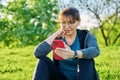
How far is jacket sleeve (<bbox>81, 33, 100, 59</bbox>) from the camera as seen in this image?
6207mm

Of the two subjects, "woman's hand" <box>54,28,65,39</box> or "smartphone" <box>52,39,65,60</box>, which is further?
"woman's hand" <box>54,28,65,39</box>

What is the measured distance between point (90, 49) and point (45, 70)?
2.72 ft

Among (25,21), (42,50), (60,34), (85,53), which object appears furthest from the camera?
(25,21)

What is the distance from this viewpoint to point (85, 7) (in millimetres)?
49719

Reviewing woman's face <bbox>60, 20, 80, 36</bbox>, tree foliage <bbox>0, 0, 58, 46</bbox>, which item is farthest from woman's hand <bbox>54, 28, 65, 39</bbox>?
tree foliage <bbox>0, 0, 58, 46</bbox>

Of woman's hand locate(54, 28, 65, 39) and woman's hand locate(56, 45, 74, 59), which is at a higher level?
woman's hand locate(54, 28, 65, 39)

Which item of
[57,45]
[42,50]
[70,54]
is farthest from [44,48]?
[70,54]

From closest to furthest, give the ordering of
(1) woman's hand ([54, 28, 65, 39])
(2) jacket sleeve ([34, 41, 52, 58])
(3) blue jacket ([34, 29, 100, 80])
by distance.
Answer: (3) blue jacket ([34, 29, 100, 80]) < (2) jacket sleeve ([34, 41, 52, 58]) < (1) woman's hand ([54, 28, 65, 39])

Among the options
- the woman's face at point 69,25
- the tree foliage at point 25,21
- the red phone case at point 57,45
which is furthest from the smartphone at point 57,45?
the tree foliage at point 25,21

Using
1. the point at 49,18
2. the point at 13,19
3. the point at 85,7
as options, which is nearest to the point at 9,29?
the point at 13,19

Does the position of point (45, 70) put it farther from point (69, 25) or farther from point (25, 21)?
point (25, 21)

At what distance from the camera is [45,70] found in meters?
6.31

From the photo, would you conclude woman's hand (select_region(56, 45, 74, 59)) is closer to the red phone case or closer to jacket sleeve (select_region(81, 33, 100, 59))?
the red phone case

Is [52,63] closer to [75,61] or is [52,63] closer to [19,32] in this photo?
[75,61]
